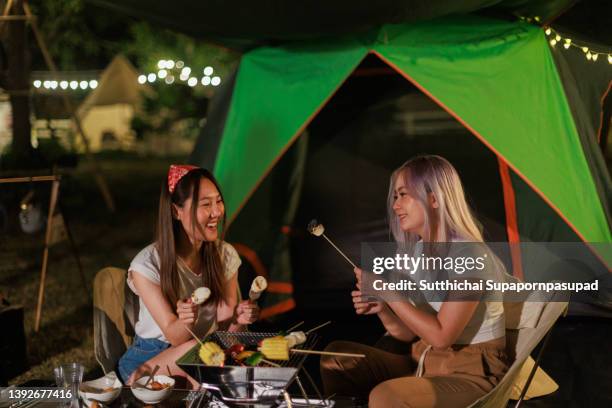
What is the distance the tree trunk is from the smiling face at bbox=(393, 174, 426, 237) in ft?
10.4

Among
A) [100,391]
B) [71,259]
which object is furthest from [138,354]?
[71,259]

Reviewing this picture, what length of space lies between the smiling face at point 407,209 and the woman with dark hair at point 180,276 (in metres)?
0.55

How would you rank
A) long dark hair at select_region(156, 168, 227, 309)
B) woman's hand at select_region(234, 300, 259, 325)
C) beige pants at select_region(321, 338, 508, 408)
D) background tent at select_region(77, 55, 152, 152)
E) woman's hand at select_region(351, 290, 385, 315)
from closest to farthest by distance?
1. beige pants at select_region(321, 338, 508, 408)
2. woman's hand at select_region(351, 290, 385, 315)
3. woman's hand at select_region(234, 300, 259, 325)
4. long dark hair at select_region(156, 168, 227, 309)
5. background tent at select_region(77, 55, 152, 152)

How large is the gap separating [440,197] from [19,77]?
13.7 ft

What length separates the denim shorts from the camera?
100 inches

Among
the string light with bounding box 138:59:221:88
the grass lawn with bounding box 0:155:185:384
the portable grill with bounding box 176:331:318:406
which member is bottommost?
the grass lawn with bounding box 0:155:185:384

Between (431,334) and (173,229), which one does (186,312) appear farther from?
(431,334)

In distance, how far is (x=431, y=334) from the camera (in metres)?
2.10

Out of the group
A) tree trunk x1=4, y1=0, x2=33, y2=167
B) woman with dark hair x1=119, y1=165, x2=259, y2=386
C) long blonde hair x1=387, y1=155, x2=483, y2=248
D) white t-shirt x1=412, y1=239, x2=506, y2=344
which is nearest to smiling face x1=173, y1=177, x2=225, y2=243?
woman with dark hair x1=119, y1=165, x2=259, y2=386

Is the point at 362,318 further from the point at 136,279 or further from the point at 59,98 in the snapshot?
the point at 59,98

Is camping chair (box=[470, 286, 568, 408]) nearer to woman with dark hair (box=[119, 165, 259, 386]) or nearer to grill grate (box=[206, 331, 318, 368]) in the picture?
grill grate (box=[206, 331, 318, 368])

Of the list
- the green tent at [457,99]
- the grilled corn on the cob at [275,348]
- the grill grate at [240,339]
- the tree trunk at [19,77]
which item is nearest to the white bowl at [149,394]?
the grill grate at [240,339]

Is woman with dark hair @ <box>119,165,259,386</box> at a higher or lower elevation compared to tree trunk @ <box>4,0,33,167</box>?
lower

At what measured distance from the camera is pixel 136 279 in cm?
249
